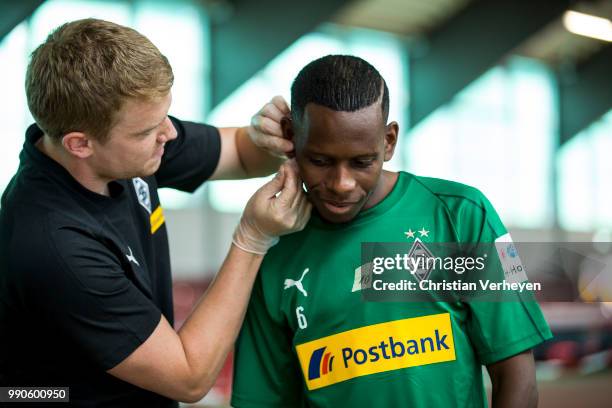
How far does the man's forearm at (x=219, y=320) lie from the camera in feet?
6.40

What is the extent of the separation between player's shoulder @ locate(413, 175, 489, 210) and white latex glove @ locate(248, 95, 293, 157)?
0.41m

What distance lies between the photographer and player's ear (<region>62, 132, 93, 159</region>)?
190cm

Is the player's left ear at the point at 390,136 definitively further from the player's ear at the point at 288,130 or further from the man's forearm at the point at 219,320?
the man's forearm at the point at 219,320

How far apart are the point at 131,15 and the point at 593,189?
1332cm

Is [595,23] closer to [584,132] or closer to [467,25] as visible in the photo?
[467,25]

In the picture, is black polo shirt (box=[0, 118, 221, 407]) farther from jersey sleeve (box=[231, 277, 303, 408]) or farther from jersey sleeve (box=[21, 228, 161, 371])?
jersey sleeve (box=[231, 277, 303, 408])

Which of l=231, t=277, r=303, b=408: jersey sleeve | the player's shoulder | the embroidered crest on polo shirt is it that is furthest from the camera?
the embroidered crest on polo shirt

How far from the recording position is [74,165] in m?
2.01

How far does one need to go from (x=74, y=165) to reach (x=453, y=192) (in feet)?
3.58

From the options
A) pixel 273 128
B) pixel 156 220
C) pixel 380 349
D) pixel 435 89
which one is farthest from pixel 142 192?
pixel 435 89

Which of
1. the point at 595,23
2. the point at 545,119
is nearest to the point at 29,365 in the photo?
the point at 595,23

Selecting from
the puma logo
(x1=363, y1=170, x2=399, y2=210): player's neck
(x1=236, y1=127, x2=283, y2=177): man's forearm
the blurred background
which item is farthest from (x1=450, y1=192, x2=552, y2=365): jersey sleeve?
the blurred background

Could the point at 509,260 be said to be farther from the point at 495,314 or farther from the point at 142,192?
the point at 142,192

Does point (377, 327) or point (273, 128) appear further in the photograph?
point (273, 128)
